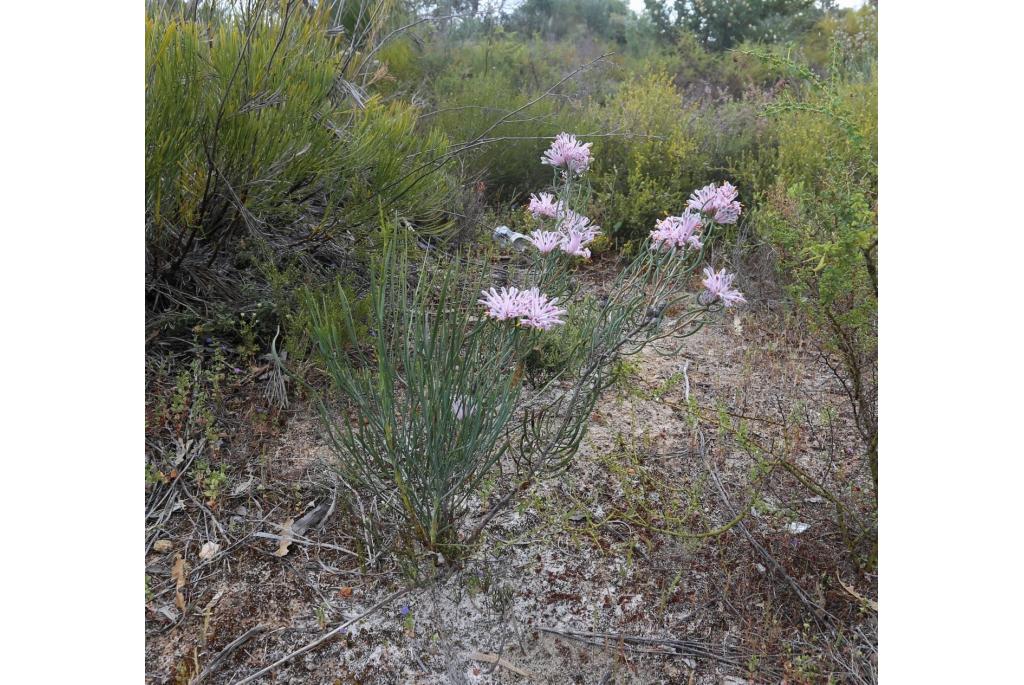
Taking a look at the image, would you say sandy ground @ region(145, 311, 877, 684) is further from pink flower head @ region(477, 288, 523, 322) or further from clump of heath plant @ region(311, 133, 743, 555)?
pink flower head @ region(477, 288, 523, 322)

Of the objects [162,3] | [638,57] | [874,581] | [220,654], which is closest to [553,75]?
A: [638,57]

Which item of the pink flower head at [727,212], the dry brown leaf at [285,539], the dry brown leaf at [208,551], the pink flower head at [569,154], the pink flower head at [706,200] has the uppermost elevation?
the pink flower head at [569,154]

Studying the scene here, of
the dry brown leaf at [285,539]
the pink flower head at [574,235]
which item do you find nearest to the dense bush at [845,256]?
the pink flower head at [574,235]

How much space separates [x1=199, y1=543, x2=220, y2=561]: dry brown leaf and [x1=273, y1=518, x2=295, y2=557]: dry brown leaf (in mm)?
100

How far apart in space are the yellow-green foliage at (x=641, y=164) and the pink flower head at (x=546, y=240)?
116cm

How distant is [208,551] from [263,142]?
790 mm

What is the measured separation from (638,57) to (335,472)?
2.56 m

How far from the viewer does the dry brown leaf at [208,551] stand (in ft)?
3.99

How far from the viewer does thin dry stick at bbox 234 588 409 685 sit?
1017 mm

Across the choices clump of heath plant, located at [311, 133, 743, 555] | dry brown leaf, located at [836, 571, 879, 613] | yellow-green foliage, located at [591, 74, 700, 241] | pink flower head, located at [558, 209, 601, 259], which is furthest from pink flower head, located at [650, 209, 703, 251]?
yellow-green foliage, located at [591, 74, 700, 241]

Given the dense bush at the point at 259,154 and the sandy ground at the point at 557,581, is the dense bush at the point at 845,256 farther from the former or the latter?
the dense bush at the point at 259,154

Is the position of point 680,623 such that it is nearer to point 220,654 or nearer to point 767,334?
point 220,654

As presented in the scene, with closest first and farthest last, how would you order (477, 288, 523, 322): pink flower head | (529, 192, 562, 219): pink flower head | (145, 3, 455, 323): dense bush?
(477, 288, 523, 322): pink flower head < (529, 192, 562, 219): pink flower head < (145, 3, 455, 323): dense bush

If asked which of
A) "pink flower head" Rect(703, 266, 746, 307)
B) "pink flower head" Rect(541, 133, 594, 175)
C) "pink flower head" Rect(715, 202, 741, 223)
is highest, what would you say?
"pink flower head" Rect(541, 133, 594, 175)
